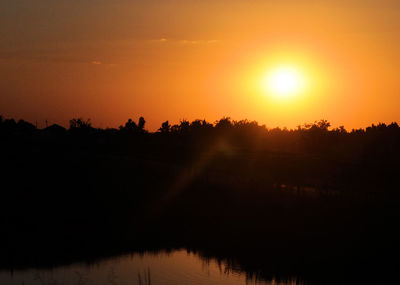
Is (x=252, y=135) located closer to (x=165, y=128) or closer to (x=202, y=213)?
(x=165, y=128)

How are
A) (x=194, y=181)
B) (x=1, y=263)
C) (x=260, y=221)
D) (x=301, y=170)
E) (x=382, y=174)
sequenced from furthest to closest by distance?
(x=301, y=170) < (x=382, y=174) < (x=194, y=181) < (x=260, y=221) < (x=1, y=263)

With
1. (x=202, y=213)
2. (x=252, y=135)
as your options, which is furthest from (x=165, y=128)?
(x=202, y=213)

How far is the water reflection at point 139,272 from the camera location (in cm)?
1958

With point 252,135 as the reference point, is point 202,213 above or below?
below

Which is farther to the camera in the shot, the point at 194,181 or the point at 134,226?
the point at 194,181

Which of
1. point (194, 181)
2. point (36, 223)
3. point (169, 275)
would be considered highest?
point (194, 181)

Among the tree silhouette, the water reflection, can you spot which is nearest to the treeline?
the tree silhouette

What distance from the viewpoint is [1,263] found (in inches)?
887

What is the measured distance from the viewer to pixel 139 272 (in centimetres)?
1973

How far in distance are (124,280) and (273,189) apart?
19.0m

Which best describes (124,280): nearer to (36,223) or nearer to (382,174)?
(36,223)

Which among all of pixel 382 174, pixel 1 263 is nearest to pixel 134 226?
pixel 1 263

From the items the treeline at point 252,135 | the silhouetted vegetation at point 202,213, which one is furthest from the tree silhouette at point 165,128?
the silhouetted vegetation at point 202,213

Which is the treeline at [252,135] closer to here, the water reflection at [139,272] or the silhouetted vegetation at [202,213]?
the silhouetted vegetation at [202,213]
